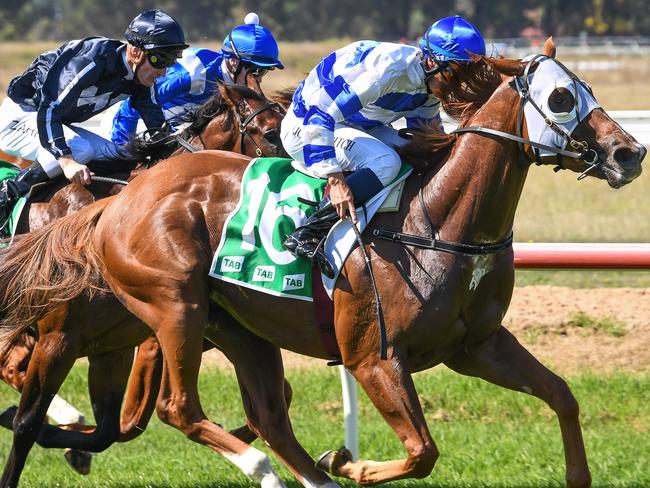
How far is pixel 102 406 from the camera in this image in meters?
5.56

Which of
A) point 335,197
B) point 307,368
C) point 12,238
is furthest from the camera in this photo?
point 307,368

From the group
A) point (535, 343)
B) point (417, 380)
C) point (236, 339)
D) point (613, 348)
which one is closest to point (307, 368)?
point (417, 380)

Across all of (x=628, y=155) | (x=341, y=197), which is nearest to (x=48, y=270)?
(x=341, y=197)

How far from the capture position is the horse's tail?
16.9 feet

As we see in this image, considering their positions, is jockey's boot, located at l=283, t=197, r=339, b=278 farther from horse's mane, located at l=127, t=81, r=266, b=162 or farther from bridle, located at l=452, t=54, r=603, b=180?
horse's mane, located at l=127, t=81, r=266, b=162

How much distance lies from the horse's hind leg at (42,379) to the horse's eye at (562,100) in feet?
7.86

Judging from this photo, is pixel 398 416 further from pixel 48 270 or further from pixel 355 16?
pixel 355 16

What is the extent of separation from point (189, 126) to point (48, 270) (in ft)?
3.78

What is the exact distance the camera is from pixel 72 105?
18.3 ft

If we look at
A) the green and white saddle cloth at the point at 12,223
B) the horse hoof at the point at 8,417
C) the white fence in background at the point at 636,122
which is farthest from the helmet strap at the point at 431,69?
the white fence in background at the point at 636,122

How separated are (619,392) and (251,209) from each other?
9.38 feet

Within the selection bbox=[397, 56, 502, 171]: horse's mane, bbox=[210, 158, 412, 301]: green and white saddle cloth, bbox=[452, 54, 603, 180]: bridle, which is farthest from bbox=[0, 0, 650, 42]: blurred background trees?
bbox=[452, 54, 603, 180]: bridle

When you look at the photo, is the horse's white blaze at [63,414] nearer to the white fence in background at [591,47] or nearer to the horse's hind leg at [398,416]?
the horse's hind leg at [398,416]

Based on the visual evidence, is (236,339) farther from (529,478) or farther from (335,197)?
(529,478)
